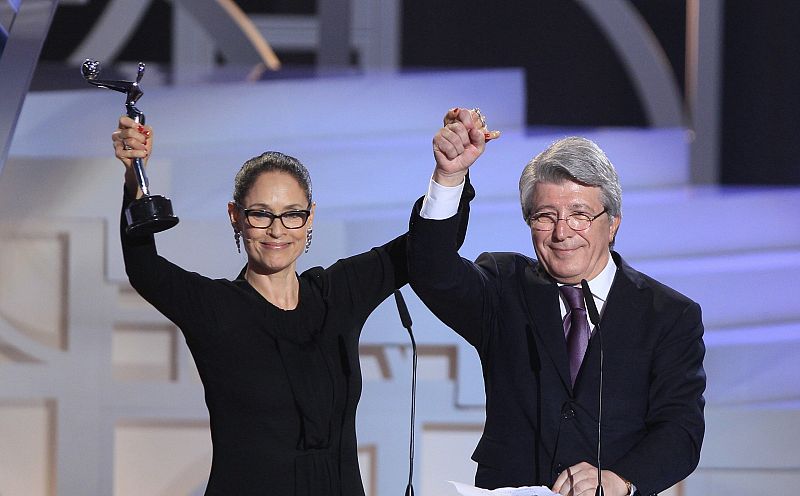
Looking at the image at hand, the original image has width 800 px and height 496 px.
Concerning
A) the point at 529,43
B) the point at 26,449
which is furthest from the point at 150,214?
the point at 529,43

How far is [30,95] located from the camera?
3330 millimetres

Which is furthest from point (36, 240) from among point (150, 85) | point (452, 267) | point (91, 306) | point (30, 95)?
point (452, 267)

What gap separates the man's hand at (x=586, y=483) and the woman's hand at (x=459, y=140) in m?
0.53

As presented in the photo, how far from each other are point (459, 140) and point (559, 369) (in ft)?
1.48

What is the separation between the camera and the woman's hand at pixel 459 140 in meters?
1.83

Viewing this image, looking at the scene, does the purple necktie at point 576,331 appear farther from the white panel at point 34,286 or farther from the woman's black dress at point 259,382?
the white panel at point 34,286

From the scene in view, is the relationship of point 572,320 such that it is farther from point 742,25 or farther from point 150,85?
point 742,25

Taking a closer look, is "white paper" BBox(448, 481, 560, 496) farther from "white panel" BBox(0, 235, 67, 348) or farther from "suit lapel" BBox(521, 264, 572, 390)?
"white panel" BBox(0, 235, 67, 348)

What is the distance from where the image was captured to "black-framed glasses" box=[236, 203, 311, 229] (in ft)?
6.54

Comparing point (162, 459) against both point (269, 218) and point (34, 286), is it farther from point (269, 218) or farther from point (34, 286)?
point (269, 218)

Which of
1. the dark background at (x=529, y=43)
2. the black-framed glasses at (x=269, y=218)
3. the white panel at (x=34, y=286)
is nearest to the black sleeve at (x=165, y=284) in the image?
the black-framed glasses at (x=269, y=218)

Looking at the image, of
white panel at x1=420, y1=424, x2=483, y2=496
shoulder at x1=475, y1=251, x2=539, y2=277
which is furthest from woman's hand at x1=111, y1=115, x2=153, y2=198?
white panel at x1=420, y1=424, x2=483, y2=496

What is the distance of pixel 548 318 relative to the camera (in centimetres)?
202

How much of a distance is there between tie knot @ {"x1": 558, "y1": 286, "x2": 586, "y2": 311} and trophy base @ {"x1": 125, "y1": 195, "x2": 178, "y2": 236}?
2.29ft
